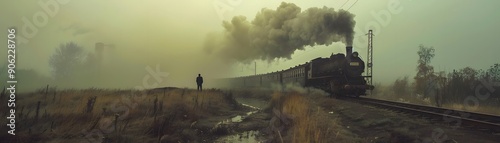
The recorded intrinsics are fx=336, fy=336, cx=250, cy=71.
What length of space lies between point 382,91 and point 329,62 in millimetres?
14155

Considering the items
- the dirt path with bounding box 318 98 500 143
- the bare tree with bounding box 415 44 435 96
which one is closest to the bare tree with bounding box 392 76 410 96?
the bare tree with bounding box 415 44 435 96

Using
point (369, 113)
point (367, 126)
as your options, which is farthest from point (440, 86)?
point (367, 126)

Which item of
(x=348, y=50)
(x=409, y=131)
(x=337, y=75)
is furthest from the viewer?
(x=348, y=50)

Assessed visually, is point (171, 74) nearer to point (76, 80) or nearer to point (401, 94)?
point (76, 80)

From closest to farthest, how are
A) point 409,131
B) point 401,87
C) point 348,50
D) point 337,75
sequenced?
1. point 409,131
2. point 337,75
3. point 348,50
4. point 401,87

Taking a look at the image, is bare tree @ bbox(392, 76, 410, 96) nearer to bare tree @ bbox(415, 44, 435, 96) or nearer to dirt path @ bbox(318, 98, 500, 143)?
bare tree @ bbox(415, 44, 435, 96)

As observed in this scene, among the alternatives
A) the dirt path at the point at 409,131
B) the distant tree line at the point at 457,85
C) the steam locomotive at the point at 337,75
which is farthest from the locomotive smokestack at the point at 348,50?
the dirt path at the point at 409,131

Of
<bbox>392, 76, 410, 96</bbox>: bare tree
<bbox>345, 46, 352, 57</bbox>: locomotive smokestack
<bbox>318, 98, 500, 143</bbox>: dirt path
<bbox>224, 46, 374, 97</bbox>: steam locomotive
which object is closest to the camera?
<bbox>318, 98, 500, 143</bbox>: dirt path

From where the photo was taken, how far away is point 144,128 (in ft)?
26.4

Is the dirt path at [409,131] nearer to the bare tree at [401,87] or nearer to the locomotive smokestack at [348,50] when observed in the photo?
Answer: the locomotive smokestack at [348,50]

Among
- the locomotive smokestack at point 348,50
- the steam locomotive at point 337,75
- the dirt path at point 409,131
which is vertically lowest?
the dirt path at point 409,131

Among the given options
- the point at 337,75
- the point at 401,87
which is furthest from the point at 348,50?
the point at 401,87

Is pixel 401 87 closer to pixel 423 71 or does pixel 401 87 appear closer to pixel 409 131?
pixel 423 71

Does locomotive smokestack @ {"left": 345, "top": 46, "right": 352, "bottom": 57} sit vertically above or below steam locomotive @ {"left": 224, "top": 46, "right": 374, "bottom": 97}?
above
